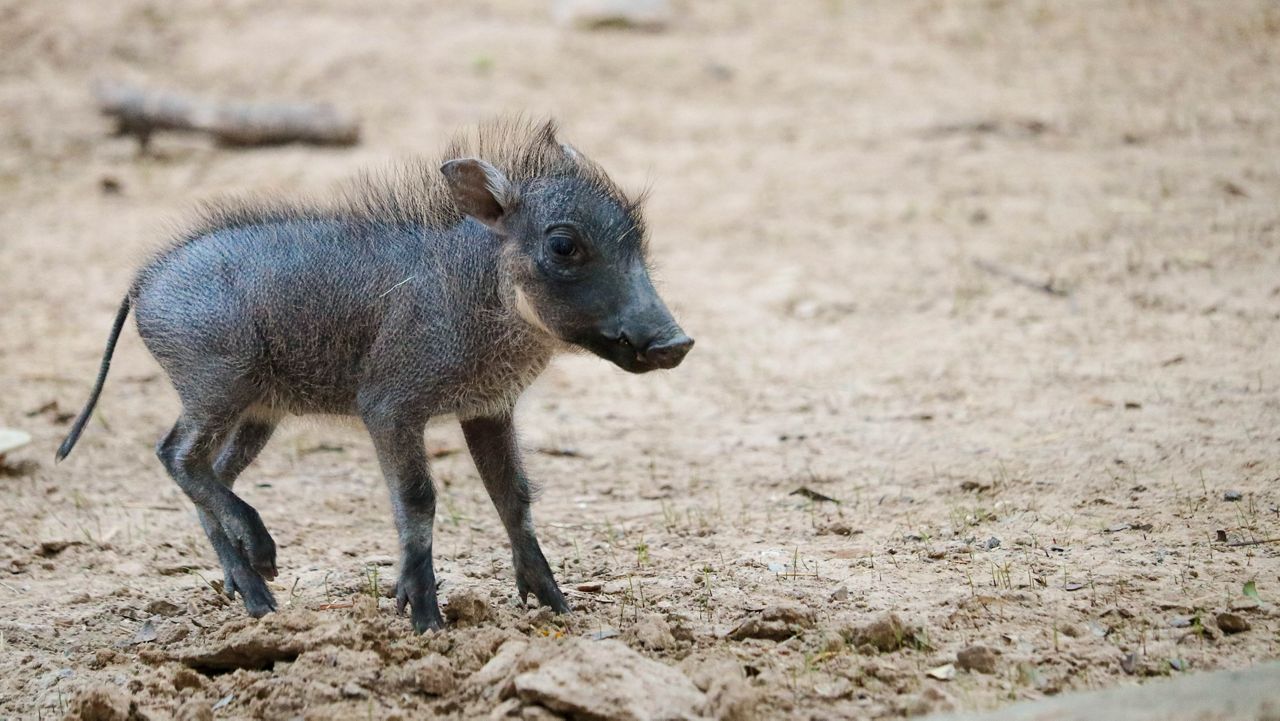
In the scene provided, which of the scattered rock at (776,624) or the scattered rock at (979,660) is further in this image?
the scattered rock at (776,624)

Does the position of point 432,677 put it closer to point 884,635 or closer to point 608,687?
point 608,687

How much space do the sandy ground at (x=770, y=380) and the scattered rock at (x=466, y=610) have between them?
0.02 m

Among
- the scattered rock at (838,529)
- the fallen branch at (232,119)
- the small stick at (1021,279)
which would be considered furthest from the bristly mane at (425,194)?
the fallen branch at (232,119)

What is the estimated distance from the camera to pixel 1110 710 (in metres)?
3.20

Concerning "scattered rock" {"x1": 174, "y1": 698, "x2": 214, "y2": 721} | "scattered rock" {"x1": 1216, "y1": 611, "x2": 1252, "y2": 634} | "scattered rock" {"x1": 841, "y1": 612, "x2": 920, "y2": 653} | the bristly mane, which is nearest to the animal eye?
the bristly mane

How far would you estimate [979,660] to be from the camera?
418cm

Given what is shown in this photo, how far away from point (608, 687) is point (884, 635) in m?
1.00

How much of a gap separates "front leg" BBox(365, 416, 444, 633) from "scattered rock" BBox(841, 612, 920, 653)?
143cm

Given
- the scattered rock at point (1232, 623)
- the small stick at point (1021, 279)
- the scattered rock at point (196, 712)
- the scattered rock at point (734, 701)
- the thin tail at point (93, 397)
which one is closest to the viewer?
the scattered rock at point (734, 701)

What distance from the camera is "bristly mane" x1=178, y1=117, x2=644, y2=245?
5000 mm

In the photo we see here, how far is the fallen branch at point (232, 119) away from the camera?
12.6m

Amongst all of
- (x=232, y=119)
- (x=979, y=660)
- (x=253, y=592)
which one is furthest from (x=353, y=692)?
(x=232, y=119)

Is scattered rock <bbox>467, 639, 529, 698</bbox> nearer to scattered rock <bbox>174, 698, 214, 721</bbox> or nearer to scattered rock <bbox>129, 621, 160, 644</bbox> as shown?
scattered rock <bbox>174, 698, 214, 721</bbox>

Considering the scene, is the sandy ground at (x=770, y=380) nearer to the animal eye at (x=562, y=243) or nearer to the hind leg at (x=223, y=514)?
the hind leg at (x=223, y=514)
